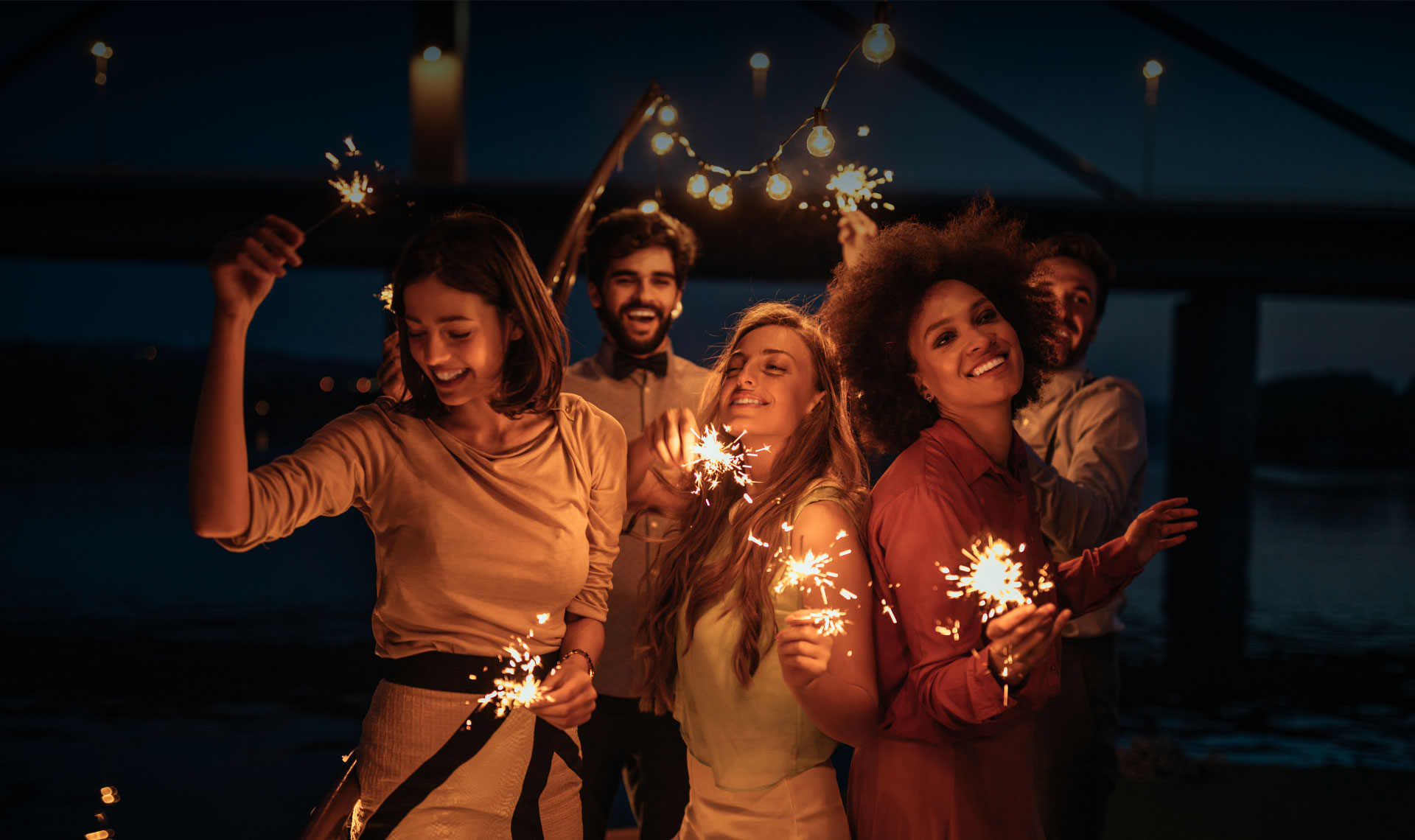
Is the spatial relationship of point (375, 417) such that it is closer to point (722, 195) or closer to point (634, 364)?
point (722, 195)

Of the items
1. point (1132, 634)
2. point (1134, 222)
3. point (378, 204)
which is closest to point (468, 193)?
point (1134, 222)

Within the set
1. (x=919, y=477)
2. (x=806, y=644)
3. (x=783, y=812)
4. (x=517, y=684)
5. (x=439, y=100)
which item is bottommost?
(x=783, y=812)

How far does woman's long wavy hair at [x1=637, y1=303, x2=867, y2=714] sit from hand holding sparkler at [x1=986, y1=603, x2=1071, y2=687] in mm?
582

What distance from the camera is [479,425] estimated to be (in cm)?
236

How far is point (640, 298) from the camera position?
389 cm

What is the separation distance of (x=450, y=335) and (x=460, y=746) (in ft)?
3.11

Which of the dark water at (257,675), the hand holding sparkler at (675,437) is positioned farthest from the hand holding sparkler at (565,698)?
the dark water at (257,675)

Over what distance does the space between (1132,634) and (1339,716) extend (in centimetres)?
329

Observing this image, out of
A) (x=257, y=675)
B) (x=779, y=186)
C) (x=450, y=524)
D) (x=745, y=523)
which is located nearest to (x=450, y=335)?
(x=450, y=524)

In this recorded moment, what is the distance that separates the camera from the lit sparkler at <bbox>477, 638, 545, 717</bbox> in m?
2.13

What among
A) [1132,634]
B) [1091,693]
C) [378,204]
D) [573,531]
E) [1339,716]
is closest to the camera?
[573,531]

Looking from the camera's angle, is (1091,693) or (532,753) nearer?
(532,753)

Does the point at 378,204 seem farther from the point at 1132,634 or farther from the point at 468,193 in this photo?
the point at 468,193

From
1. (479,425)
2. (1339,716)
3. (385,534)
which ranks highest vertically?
(479,425)
